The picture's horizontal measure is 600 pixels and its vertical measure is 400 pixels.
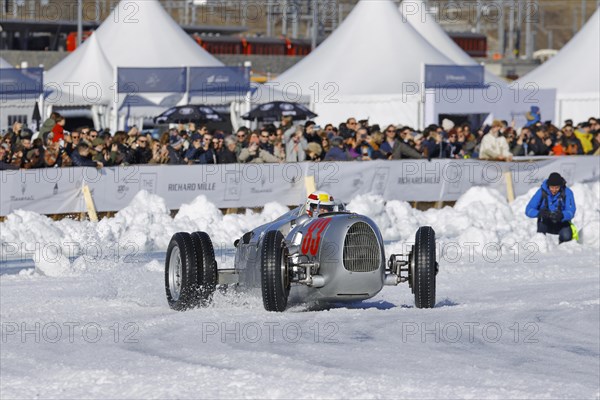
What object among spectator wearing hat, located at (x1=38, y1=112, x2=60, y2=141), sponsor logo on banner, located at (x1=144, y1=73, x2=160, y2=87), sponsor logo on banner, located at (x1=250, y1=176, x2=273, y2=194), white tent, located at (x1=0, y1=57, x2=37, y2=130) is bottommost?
sponsor logo on banner, located at (x1=250, y1=176, x2=273, y2=194)

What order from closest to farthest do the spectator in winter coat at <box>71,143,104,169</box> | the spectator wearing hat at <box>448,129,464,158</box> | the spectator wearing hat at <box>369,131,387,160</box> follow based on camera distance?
the spectator in winter coat at <box>71,143,104,169</box> < the spectator wearing hat at <box>369,131,387,160</box> < the spectator wearing hat at <box>448,129,464,158</box>

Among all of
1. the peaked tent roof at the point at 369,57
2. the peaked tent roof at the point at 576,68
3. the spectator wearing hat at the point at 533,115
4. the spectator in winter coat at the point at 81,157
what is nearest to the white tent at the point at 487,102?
the spectator wearing hat at the point at 533,115

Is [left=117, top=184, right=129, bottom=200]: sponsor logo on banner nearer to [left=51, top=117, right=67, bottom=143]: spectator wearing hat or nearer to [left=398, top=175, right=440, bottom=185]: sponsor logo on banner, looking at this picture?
[left=51, top=117, right=67, bottom=143]: spectator wearing hat

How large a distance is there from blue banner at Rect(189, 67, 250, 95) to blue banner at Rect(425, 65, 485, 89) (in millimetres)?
4017

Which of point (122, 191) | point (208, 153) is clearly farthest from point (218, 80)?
point (122, 191)

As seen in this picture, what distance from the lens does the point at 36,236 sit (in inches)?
636

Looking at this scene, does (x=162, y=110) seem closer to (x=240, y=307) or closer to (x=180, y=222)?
(x=180, y=222)

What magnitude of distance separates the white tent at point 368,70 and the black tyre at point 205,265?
17.4 meters

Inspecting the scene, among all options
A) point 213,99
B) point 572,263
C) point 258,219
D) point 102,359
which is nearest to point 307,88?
point 213,99

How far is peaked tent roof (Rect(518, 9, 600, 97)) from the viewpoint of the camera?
31.3m

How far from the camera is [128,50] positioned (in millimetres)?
31844

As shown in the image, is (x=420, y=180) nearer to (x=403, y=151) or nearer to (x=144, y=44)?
(x=403, y=151)

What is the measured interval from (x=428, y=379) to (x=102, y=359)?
8.24ft

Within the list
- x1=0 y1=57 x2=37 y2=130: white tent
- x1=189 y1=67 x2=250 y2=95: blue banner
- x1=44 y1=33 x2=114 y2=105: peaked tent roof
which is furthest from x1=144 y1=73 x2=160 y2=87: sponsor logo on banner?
x1=0 y1=57 x2=37 y2=130: white tent
